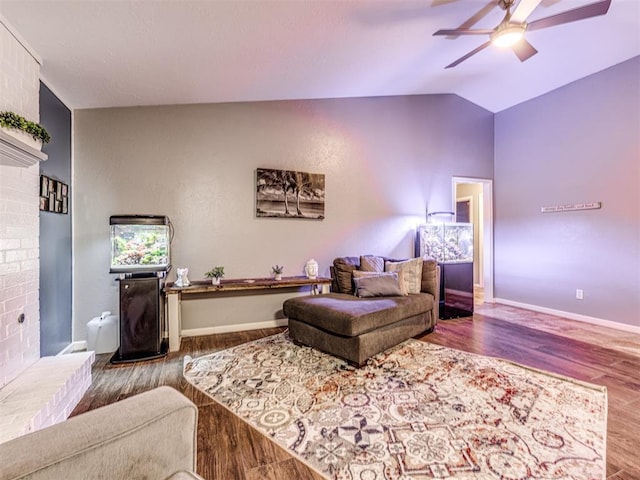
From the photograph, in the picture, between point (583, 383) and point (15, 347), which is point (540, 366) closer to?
point (583, 383)

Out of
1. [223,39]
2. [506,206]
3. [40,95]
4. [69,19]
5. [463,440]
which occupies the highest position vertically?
[223,39]

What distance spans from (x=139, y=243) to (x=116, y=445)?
249cm

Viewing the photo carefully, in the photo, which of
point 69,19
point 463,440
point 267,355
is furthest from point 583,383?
point 69,19

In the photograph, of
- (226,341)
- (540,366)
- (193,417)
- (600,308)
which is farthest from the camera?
(600,308)

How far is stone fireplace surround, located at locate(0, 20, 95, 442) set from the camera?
172 centimetres

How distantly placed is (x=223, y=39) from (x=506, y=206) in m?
4.90

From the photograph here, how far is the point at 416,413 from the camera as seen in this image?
1.89 meters

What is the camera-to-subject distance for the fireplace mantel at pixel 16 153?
163 centimetres

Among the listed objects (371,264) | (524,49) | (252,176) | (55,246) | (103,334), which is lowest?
(103,334)

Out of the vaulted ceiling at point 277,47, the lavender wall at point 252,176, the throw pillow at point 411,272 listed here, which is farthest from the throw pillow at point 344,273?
the vaulted ceiling at point 277,47

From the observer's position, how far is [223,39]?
231 cm

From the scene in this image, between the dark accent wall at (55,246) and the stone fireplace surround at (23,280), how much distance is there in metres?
0.23

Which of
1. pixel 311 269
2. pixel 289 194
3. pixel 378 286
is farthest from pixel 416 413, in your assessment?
pixel 289 194

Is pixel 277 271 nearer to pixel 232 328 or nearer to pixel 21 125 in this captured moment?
pixel 232 328
